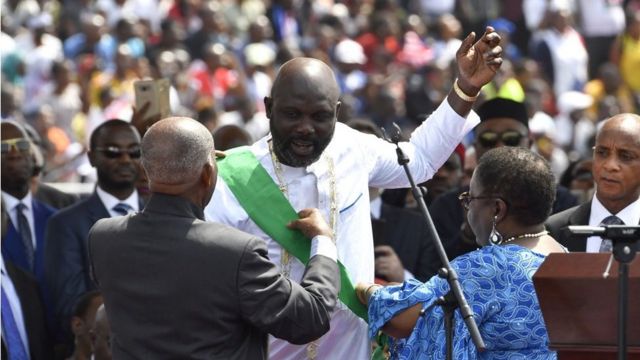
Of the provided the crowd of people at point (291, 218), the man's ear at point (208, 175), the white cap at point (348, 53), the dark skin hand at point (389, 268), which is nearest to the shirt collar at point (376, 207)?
the crowd of people at point (291, 218)

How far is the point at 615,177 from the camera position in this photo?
7469mm

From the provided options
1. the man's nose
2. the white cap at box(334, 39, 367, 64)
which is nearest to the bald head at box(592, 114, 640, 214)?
the man's nose

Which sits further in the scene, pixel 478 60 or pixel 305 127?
pixel 478 60

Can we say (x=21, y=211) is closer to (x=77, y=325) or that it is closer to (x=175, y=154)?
(x=77, y=325)

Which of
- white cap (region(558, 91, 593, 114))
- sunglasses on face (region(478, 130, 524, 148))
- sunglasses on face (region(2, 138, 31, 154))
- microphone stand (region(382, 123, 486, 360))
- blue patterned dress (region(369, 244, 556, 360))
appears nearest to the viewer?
microphone stand (region(382, 123, 486, 360))

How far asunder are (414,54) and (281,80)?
16431mm

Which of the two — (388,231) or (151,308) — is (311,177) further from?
(388,231)

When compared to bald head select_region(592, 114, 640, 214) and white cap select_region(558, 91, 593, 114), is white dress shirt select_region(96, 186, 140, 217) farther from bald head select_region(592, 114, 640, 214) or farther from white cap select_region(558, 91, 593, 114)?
white cap select_region(558, 91, 593, 114)

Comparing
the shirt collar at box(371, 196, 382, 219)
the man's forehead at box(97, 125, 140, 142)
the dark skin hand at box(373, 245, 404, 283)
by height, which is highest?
the man's forehead at box(97, 125, 140, 142)

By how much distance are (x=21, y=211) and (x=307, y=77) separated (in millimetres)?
4412

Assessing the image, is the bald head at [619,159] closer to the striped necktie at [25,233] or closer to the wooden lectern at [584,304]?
the wooden lectern at [584,304]

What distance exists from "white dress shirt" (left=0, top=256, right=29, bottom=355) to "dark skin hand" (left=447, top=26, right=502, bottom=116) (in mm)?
3710

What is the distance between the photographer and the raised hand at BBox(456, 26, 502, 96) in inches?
253

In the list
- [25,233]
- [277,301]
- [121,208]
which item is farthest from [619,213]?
[25,233]
